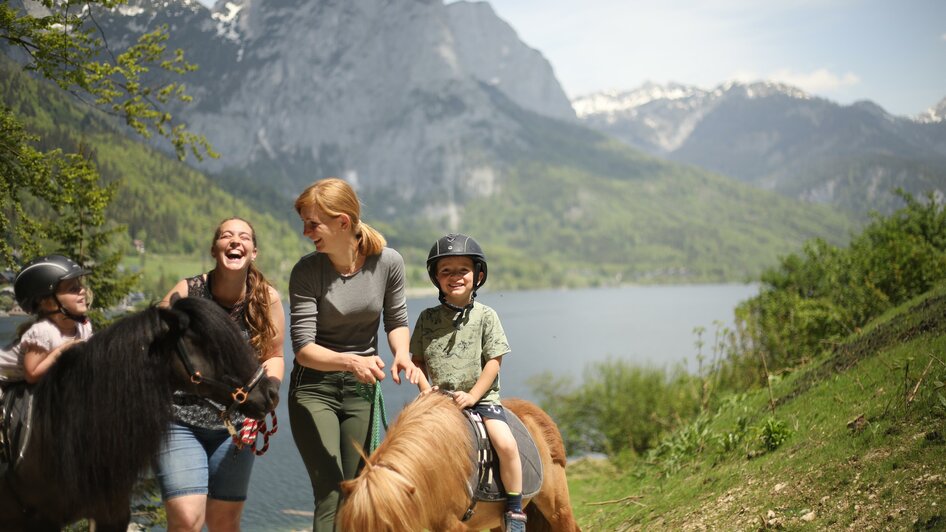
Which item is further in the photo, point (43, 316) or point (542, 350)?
point (542, 350)

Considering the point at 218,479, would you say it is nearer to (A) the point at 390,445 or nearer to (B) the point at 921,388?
(A) the point at 390,445

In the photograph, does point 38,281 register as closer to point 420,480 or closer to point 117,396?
point 117,396

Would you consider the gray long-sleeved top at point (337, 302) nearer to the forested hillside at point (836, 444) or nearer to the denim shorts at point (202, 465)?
the denim shorts at point (202, 465)

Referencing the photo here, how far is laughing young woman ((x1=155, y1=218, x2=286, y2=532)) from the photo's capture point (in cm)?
325

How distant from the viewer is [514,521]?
3.79 m

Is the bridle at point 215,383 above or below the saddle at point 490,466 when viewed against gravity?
above

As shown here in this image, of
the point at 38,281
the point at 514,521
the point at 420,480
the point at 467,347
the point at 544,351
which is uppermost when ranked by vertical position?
the point at 38,281

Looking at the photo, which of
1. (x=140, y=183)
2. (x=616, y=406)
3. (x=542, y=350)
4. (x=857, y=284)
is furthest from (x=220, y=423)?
(x=140, y=183)

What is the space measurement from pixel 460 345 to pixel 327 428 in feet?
2.71

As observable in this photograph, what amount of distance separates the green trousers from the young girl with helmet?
1.12 metres

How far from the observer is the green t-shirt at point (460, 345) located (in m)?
3.82

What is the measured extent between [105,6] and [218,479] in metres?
6.12

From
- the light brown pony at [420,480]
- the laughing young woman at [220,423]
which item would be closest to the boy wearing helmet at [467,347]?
the light brown pony at [420,480]

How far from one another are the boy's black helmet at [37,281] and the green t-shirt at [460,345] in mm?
1783
